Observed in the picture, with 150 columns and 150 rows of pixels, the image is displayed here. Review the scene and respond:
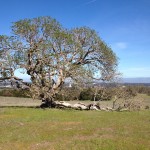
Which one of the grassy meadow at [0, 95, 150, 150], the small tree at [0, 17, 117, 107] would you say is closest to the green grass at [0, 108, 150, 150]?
the grassy meadow at [0, 95, 150, 150]

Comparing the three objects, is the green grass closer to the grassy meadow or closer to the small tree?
the grassy meadow

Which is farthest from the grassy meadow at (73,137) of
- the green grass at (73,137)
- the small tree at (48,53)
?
the small tree at (48,53)

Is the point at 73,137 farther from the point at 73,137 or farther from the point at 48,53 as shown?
the point at 48,53

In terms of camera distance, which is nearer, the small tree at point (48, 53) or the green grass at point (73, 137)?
the green grass at point (73, 137)

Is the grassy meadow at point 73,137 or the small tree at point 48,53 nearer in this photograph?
the grassy meadow at point 73,137

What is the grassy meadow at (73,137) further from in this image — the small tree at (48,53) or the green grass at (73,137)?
the small tree at (48,53)

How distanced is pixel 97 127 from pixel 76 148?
7.31 meters

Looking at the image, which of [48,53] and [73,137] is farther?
[48,53]

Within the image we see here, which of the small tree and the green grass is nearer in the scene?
the green grass

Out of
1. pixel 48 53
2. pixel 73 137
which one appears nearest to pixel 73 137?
pixel 73 137

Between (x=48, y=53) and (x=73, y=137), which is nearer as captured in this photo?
(x=73, y=137)

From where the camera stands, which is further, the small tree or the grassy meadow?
the small tree

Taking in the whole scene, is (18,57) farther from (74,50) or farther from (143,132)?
(143,132)

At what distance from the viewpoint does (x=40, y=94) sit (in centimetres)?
4050
